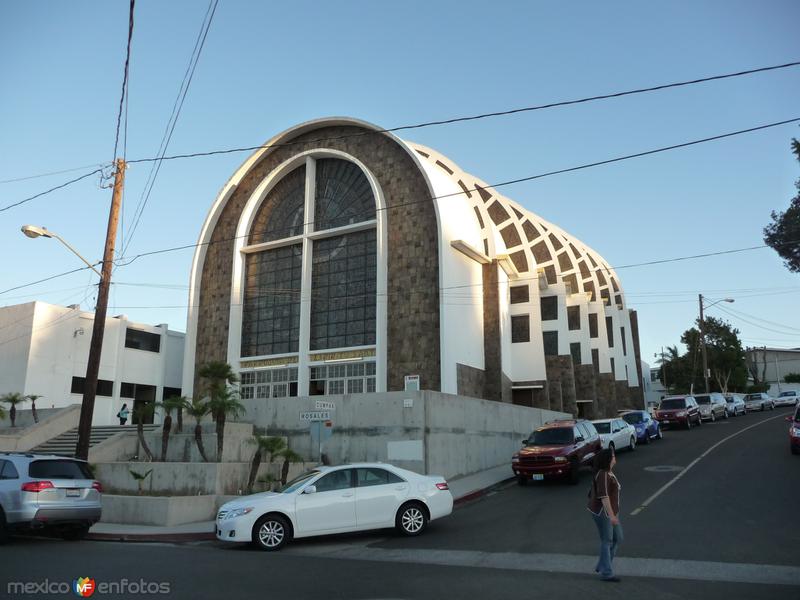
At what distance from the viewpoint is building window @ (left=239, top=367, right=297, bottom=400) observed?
110ft

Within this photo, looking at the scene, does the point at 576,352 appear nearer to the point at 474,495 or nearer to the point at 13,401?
the point at 474,495

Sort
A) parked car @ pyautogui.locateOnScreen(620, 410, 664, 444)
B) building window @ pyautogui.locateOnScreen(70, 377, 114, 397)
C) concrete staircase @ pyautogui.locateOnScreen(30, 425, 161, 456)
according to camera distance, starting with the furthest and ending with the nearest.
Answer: building window @ pyautogui.locateOnScreen(70, 377, 114, 397) → parked car @ pyautogui.locateOnScreen(620, 410, 664, 444) → concrete staircase @ pyautogui.locateOnScreen(30, 425, 161, 456)

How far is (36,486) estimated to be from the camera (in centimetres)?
1108

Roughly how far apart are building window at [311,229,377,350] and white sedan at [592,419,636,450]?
39.6ft

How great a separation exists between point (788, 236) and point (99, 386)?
35.3 metres

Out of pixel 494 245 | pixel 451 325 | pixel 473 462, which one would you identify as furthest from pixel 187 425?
pixel 494 245

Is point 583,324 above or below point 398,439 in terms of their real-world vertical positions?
above

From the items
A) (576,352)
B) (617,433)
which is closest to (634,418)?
(617,433)

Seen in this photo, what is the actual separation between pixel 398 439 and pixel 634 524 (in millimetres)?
8272

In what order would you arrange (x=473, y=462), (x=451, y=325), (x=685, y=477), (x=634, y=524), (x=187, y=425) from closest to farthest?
(x=634, y=524)
(x=685, y=477)
(x=473, y=462)
(x=187, y=425)
(x=451, y=325)

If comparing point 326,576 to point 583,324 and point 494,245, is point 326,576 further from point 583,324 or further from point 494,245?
point 583,324

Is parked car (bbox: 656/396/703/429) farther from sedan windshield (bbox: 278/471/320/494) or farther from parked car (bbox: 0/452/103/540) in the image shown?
parked car (bbox: 0/452/103/540)

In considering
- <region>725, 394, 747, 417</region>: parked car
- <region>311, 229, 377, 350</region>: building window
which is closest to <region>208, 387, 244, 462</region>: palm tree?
<region>311, 229, 377, 350</region>: building window

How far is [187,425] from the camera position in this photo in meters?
22.9
